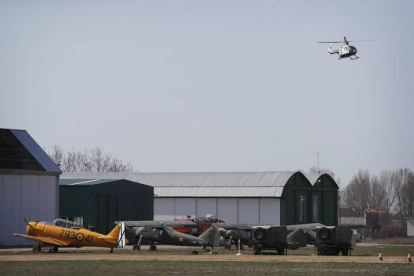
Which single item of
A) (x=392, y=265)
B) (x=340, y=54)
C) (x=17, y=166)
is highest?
(x=340, y=54)

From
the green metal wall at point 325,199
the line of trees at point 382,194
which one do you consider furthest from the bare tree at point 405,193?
the green metal wall at point 325,199

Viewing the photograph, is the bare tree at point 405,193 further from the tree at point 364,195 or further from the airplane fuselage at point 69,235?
the airplane fuselage at point 69,235

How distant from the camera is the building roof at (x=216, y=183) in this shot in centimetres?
7400

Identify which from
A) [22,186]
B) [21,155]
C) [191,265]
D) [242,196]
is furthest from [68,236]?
[242,196]

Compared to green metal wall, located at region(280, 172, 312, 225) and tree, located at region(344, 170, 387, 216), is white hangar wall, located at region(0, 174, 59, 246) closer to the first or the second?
green metal wall, located at region(280, 172, 312, 225)

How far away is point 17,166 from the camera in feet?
181

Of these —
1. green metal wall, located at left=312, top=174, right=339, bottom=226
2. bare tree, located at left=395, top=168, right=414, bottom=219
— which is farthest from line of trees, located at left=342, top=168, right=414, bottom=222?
green metal wall, located at left=312, top=174, right=339, bottom=226

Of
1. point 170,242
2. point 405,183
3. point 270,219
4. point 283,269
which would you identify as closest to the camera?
point 283,269

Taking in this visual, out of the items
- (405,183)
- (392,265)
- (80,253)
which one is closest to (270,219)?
(80,253)

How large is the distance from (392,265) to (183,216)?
3927cm

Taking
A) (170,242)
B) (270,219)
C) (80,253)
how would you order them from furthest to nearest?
(270,219) → (170,242) → (80,253)

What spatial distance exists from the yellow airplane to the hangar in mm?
27319

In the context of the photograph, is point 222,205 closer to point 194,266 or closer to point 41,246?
point 41,246

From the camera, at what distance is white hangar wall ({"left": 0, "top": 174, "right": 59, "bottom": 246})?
54.1 m
